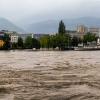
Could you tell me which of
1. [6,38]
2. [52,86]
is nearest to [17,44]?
[6,38]

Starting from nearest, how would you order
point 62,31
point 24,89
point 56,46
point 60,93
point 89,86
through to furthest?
point 60,93
point 24,89
point 89,86
point 56,46
point 62,31

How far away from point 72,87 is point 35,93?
291 centimetres

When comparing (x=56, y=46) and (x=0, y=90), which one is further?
(x=56, y=46)

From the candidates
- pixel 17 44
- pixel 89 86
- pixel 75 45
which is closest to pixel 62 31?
pixel 75 45

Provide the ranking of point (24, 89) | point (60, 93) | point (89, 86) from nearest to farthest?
point (60, 93), point (24, 89), point (89, 86)

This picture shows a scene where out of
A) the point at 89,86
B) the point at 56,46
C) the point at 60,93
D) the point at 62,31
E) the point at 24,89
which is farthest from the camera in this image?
the point at 62,31

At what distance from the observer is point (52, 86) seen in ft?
65.9

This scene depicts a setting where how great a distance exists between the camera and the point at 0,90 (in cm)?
1884

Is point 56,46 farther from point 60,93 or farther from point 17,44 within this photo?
point 60,93

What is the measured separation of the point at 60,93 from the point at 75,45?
172 m

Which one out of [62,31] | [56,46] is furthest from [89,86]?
[62,31]

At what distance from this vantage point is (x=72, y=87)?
19594 millimetres

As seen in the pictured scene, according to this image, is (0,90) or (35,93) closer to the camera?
(35,93)

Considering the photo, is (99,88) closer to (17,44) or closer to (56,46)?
(56,46)
